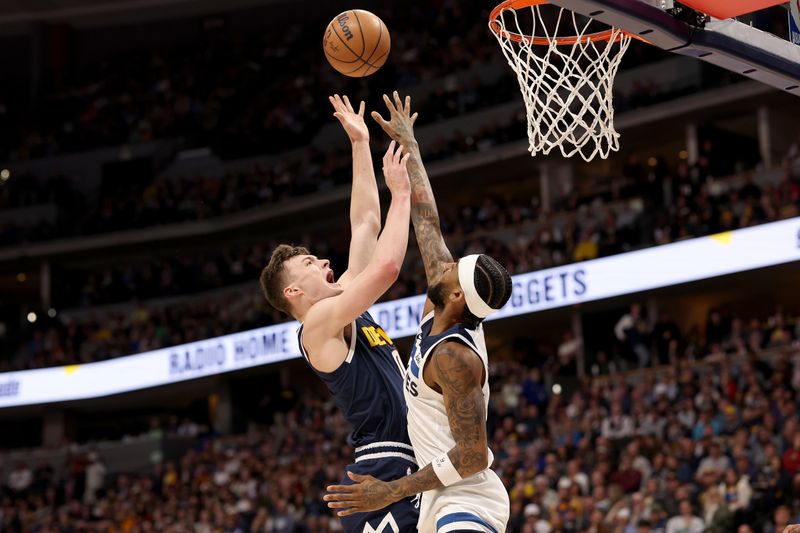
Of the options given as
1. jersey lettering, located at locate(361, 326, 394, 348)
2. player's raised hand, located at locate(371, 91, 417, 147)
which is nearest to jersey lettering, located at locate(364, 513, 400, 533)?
jersey lettering, located at locate(361, 326, 394, 348)

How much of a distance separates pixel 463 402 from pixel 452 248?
1762cm

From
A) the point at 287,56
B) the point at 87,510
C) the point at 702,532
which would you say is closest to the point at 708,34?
the point at 702,532

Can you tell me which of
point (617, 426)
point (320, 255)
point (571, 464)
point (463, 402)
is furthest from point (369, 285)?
point (320, 255)

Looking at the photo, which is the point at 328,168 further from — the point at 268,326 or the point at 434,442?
the point at 434,442

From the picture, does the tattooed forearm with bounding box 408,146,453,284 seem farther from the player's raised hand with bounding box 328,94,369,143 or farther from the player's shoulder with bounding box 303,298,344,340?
the player's shoulder with bounding box 303,298,344,340

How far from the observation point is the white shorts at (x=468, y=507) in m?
4.55

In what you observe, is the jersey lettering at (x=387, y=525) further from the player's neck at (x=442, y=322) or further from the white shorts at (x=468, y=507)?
the player's neck at (x=442, y=322)

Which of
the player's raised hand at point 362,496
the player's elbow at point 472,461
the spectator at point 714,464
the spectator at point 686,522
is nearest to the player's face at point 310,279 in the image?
the player's raised hand at point 362,496

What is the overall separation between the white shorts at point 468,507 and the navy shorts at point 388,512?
18cm

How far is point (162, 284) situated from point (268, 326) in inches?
218

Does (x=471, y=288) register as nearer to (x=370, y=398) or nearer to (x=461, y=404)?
(x=461, y=404)

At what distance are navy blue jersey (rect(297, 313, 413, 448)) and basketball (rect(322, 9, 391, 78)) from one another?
1654 millimetres

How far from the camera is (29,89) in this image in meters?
33.5

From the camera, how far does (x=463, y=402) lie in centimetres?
447
